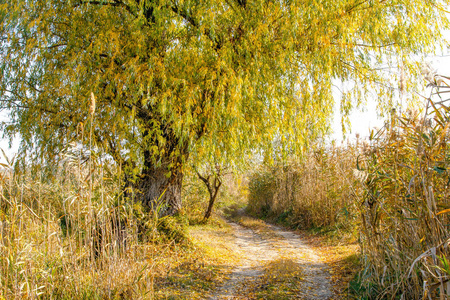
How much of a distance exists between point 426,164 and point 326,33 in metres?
3.71

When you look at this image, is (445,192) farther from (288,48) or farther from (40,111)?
(40,111)

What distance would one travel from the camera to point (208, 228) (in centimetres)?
1053

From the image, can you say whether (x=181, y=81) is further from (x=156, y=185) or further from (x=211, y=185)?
(x=211, y=185)

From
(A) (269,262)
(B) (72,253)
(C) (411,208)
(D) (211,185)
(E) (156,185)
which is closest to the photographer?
(C) (411,208)

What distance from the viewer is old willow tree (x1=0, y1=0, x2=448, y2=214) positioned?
4879mm

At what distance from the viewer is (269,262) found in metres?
5.79

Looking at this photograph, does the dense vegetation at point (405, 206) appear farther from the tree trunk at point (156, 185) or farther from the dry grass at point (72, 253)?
the tree trunk at point (156, 185)

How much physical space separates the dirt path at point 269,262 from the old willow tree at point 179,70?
195 centimetres

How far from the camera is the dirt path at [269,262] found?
4.12m

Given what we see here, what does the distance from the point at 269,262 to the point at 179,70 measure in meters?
3.75

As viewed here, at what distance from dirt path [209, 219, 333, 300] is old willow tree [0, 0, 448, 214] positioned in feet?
6.40

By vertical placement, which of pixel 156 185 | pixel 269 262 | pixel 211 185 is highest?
pixel 156 185

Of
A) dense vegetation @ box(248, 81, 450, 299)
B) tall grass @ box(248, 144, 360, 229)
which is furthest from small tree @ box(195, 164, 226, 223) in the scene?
dense vegetation @ box(248, 81, 450, 299)

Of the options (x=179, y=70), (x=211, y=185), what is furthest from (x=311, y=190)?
(x=179, y=70)
